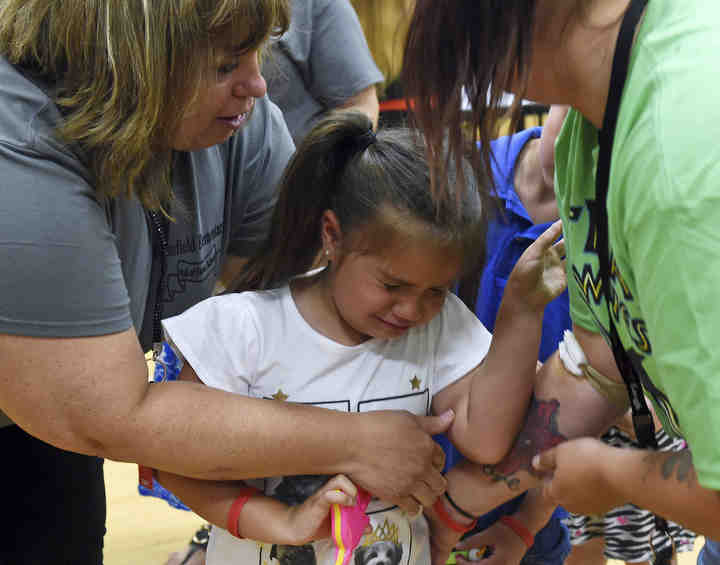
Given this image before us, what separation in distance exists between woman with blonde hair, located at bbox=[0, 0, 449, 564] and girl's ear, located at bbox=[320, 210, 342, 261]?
211 millimetres

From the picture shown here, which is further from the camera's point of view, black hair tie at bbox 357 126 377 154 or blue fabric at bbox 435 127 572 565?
blue fabric at bbox 435 127 572 565

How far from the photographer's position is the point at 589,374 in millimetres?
1176

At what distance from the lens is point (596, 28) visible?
2.44ft

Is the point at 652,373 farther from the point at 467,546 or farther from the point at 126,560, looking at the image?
the point at 126,560

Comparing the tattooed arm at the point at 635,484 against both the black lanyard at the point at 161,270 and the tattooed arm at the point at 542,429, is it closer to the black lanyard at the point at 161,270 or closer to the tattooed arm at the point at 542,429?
the tattooed arm at the point at 542,429

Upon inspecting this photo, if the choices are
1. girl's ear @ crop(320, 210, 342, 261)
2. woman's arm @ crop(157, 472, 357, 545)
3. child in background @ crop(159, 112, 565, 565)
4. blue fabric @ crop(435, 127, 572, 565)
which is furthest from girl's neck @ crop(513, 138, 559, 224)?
woman's arm @ crop(157, 472, 357, 545)

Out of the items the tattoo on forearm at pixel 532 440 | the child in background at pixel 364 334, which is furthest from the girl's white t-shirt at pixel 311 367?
the tattoo on forearm at pixel 532 440

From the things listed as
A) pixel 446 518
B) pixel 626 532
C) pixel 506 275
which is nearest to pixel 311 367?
pixel 446 518

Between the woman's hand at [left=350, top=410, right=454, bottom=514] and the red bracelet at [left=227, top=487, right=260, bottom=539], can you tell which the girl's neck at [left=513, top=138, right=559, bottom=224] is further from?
the red bracelet at [left=227, top=487, right=260, bottom=539]

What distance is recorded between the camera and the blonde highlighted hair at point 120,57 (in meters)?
0.97

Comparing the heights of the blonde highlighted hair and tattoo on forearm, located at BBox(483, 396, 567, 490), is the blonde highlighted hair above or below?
above

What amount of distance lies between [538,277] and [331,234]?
1.07ft

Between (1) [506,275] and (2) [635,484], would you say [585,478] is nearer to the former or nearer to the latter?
(2) [635,484]

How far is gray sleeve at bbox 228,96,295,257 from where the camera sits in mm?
1397
